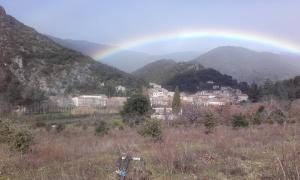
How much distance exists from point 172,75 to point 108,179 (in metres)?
147

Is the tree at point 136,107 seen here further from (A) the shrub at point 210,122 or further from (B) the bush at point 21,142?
(B) the bush at point 21,142

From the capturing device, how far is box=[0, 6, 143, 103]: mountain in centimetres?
8981

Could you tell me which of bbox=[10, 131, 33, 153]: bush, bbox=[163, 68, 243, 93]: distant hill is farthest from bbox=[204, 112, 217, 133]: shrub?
bbox=[163, 68, 243, 93]: distant hill

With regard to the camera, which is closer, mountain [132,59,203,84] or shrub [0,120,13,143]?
shrub [0,120,13,143]

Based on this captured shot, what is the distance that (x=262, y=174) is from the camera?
19.9 feet

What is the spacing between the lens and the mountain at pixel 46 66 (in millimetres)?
89812

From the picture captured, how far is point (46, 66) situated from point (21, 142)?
90.6 m

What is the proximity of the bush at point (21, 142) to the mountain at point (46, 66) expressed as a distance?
70.7m

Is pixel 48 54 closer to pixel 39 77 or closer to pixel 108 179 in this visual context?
pixel 39 77

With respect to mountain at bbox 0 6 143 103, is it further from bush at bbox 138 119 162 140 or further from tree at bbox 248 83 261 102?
bush at bbox 138 119 162 140

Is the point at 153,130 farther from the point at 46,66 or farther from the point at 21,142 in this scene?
the point at 46,66

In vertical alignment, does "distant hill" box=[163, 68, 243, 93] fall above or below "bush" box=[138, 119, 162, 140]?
above

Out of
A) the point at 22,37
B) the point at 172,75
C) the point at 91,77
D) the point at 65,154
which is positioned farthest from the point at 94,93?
the point at 65,154

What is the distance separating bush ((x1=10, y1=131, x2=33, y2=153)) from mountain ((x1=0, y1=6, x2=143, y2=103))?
70.7m
